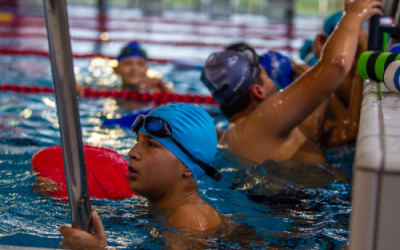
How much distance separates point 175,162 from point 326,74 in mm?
1025

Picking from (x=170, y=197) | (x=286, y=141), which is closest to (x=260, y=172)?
(x=286, y=141)

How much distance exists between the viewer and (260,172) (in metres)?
2.75

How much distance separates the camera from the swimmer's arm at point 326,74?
247 cm

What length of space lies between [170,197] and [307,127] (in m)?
1.57

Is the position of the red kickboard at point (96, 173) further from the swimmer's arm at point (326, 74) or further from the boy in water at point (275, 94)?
the swimmer's arm at point (326, 74)

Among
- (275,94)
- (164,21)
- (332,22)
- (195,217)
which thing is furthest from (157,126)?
(164,21)

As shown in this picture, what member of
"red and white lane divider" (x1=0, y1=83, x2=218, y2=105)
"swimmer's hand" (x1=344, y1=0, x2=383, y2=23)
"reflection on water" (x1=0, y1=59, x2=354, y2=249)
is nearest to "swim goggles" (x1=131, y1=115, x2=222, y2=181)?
"reflection on water" (x1=0, y1=59, x2=354, y2=249)

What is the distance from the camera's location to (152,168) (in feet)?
6.23

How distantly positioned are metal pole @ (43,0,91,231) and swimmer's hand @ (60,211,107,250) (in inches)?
5.8

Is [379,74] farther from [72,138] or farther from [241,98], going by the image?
[72,138]

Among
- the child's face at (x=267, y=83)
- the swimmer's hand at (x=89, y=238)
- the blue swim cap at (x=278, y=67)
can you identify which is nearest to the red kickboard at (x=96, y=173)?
the swimmer's hand at (x=89, y=238)

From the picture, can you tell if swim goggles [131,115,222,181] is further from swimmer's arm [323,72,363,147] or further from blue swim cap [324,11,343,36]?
blue swim cap [324,11,343,36]

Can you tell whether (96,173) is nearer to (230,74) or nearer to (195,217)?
(195,217)

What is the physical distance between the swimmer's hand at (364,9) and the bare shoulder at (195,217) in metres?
1.40
